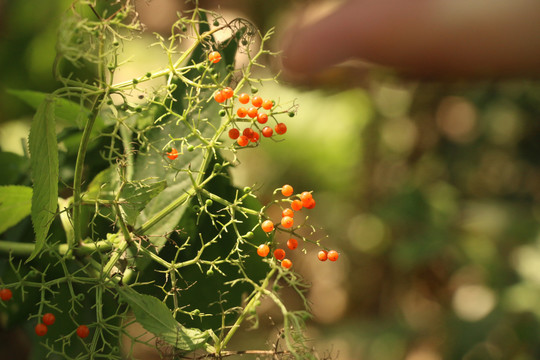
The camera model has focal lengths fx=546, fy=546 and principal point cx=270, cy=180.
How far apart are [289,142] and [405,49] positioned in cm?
57

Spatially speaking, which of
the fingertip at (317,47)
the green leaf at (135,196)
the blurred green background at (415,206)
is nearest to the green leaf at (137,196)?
the green leaf at (135,196)

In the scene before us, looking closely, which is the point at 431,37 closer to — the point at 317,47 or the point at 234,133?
the point at 317,47

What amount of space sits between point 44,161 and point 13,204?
10cm

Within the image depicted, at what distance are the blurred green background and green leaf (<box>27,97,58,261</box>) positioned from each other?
2.52 feet

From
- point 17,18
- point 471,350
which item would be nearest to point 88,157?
point 17,18

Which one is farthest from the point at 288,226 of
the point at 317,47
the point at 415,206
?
the point at 415,206

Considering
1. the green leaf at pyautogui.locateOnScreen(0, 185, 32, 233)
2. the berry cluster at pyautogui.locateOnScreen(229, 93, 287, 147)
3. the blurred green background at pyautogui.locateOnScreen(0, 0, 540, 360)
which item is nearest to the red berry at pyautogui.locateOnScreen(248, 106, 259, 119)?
the berry cluster at pyautogui.locateOnScreen(229, 93, 287, 147)

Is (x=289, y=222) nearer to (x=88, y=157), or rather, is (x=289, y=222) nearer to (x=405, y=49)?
(x=88, y=157)

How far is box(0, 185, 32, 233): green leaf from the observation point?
29 centimetres

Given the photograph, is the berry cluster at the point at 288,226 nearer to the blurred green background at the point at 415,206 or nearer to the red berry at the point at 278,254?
the red berry at the point at 278,254

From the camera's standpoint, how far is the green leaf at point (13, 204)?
0.94 feet

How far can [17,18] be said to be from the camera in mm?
541

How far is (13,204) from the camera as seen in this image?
0.29 metres

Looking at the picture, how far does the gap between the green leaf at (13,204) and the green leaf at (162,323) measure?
0.10m
